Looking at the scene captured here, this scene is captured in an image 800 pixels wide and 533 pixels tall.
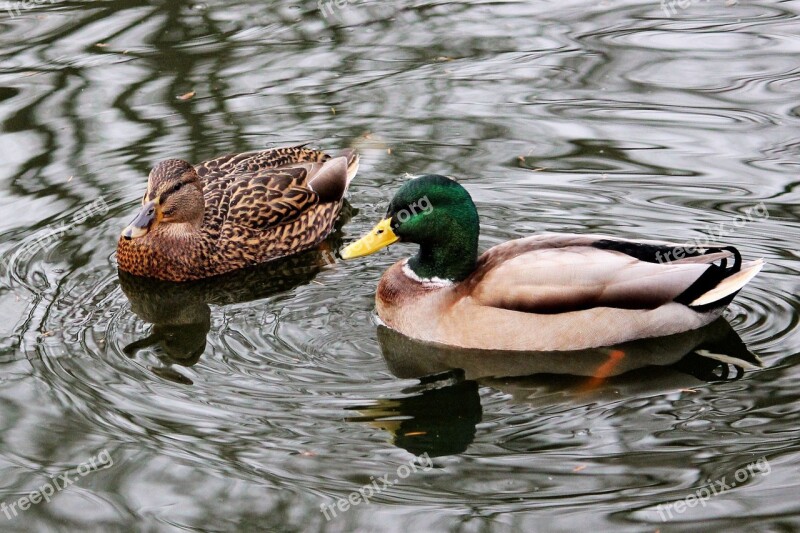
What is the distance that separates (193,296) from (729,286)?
3868mm

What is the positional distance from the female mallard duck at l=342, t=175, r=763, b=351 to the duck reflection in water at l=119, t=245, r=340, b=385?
3.90 feet

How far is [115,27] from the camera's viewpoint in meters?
13.8

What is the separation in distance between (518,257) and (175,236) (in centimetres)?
287

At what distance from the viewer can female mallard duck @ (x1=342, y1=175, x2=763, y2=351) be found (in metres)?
7.84

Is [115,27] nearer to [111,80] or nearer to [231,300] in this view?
[111,80]

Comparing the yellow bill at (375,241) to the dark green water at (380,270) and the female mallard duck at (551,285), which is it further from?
the dark green water at (380,270)

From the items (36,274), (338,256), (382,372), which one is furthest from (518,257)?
(36,274)

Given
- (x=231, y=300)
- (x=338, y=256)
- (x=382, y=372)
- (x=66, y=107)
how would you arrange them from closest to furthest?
(x=382, y=372), (x=231, y=300), (x=338, y=256), (x=66, y=107)

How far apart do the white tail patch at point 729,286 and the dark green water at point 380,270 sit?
31 centimetres

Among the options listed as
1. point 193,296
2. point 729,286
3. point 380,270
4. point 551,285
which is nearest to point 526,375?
point 551,285

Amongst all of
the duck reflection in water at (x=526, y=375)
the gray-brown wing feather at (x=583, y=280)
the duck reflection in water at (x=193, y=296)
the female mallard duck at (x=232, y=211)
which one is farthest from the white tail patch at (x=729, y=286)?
the female mallard duck at (x=232, y=211)

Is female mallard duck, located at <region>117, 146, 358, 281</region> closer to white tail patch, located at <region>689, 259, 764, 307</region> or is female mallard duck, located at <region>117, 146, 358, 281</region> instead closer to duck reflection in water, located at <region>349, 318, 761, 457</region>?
duck reflection in water, located at <region>349, 318, 761, 457</region>

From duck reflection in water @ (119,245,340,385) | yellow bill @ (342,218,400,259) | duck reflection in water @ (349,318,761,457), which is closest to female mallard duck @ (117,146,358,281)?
duck reflection in water @ (119,245,340,385)

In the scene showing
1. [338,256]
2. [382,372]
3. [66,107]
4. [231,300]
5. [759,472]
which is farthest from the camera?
[66,107]
